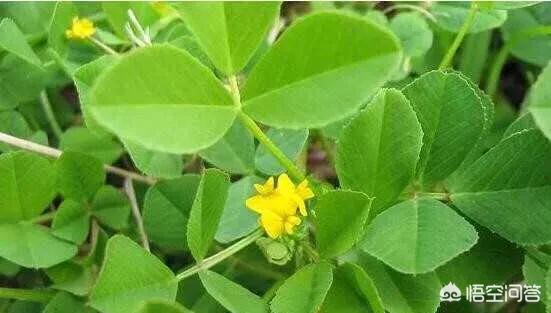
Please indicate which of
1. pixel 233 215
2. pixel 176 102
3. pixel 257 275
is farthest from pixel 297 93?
pixel 257 275

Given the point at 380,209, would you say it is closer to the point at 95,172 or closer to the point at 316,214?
the point at 316,214

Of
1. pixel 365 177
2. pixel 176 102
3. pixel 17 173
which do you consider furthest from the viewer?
pixel 17 173

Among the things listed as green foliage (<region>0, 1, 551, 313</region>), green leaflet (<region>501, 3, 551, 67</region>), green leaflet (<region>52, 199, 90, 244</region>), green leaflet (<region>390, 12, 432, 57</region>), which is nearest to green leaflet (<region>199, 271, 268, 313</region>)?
green foliage (<region>0, 1, 551, 313</region>)

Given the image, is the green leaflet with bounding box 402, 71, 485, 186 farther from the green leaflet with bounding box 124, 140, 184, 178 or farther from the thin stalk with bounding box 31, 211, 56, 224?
the thin stalk with bounding box 31, 211, 56, 224

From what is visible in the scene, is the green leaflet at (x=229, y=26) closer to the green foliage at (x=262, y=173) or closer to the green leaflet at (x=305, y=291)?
the green foliage at (x=262, y=173)

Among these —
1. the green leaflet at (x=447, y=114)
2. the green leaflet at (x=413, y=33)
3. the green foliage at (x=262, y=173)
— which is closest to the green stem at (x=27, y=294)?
the green foliage at (x=262, y=173)

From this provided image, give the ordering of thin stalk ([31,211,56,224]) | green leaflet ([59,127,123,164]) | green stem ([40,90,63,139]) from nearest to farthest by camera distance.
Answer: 1. thin stalk ([31,211,56,224])
2. green leaflet ([59,127,123,164])
3. green stem ([40,90,63,139])
